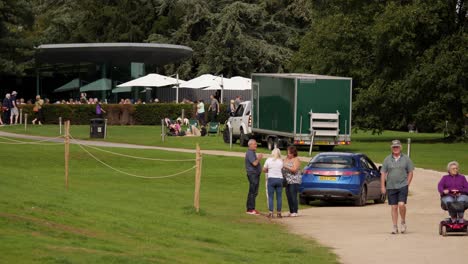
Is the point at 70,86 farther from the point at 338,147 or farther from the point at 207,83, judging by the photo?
the point at 338,147

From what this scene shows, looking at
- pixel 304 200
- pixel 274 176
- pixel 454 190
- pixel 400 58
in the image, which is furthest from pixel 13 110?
pixel 454 190

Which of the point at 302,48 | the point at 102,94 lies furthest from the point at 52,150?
the point at 102,94

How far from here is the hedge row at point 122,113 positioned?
69.5 m

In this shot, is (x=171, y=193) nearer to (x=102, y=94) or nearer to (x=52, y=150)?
(x=52, y=150)

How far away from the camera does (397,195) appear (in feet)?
75.3

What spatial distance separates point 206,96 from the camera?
3282 inches

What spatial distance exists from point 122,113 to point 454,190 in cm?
4991

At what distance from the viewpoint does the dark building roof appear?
73062 millimetres

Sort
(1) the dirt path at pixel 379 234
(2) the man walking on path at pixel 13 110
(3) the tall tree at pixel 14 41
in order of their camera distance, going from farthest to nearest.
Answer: (3) the tall tree at pixel 14 41 → (2) the man walking on path at pixel 13 110 → (1) the dirt path at pixel 379 234

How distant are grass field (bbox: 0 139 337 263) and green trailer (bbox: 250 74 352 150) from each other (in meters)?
9.53

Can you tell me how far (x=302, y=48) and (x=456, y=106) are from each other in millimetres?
12530

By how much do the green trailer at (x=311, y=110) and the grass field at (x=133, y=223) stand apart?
953 centimetres

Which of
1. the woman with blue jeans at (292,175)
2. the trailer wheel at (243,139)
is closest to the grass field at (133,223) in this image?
the woman with blue jeans at (292,175)

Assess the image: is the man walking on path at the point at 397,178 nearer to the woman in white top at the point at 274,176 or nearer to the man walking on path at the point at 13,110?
the woman in white top at the point at 274,176
